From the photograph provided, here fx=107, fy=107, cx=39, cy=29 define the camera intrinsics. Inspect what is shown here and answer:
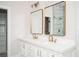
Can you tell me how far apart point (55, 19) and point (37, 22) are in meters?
0.74

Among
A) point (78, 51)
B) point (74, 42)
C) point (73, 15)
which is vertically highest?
point (73, 15)

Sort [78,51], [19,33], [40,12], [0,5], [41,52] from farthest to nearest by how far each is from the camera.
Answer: [19,33] < [0,5] < [40,12] < [41,52] < [78,51]

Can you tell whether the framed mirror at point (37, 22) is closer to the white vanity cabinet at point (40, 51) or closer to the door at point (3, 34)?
the white vanity cabinet at point (40, 51)

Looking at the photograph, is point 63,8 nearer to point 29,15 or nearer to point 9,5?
point 29,15

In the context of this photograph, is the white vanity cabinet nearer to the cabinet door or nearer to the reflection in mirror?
the cabinet door

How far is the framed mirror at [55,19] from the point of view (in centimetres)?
189

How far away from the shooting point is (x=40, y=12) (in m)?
2.55

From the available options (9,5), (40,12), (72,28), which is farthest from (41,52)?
(9,5)

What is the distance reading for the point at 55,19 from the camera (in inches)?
80.8

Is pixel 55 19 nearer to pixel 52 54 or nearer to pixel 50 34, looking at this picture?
pixel 50 34

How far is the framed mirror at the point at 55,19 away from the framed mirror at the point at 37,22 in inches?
8.7

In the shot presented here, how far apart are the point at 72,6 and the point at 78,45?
62 cm

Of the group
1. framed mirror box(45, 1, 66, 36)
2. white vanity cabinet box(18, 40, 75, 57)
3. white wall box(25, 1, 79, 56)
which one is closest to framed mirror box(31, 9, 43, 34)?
framed mirror box(45, 1, 66, 36)

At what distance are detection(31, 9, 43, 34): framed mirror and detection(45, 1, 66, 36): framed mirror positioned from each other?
0.22 m
